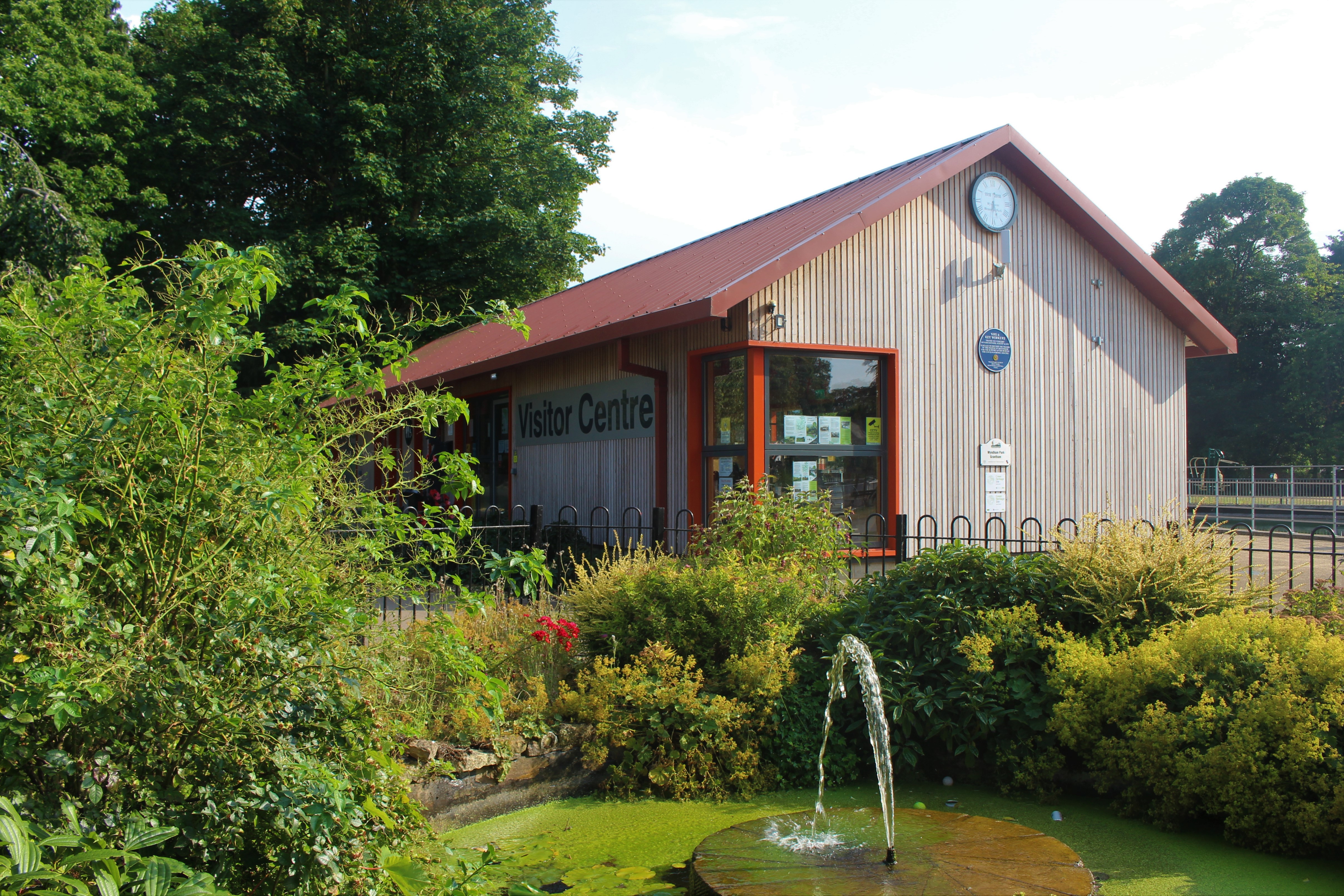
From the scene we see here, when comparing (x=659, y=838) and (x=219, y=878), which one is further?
(x=659, y=838)

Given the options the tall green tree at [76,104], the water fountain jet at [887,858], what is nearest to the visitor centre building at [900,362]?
the water fountain jet at [887,858]

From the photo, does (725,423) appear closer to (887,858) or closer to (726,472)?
(726,472)

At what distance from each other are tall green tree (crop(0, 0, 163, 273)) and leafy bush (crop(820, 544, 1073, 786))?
58.9 feet

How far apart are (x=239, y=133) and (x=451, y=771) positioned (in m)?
21.1

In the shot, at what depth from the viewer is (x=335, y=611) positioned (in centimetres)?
267

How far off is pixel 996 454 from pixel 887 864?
693 centimetres

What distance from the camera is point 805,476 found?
8.69 meters

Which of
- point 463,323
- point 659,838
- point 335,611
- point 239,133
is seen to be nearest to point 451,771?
point 659,838

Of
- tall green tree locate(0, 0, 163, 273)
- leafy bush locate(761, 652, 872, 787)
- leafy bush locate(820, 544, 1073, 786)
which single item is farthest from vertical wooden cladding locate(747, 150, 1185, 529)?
tall green tree locate(0, 0, 163, 273)

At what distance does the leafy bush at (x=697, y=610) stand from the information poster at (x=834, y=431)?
310 centimetres

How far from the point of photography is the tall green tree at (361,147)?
69.2ft

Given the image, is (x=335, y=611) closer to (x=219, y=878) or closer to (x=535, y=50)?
(x=219, y=878)

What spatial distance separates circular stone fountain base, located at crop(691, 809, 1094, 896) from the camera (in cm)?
330

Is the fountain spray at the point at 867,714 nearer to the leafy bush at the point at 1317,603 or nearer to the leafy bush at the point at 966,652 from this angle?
the leafy bush at the point at 966,652
